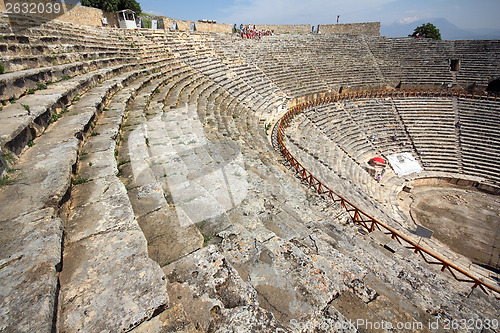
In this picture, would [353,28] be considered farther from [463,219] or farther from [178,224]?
[178,224]

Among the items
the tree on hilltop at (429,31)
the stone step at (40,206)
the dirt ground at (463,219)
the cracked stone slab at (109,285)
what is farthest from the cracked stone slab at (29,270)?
the tree on hilltop at (429,31)

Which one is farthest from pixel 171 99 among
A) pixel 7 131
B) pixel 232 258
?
pixel 232 258

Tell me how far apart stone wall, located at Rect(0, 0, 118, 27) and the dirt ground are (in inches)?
835

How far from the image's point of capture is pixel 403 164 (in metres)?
15.1

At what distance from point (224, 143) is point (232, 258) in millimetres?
4040

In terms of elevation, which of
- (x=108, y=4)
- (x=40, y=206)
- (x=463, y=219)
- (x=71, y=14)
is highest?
(x=108, y=4)

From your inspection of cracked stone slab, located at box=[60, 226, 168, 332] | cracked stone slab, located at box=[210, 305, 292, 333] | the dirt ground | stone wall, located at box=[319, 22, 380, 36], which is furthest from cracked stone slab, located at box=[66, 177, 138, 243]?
stone wall, located at box=[319, 22, 380, 36]

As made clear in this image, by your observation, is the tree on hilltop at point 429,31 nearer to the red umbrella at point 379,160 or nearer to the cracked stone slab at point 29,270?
the red umbrella at point 379,160

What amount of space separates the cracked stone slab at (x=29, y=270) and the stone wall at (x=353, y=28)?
3348 centimetres

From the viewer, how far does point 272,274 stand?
2553 mm

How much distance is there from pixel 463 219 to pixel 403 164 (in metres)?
4.41

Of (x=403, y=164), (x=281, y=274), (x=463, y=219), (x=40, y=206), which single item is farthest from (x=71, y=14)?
(x=463, y=219)

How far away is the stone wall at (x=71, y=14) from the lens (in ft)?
35.6

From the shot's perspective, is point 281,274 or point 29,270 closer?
point 29,270
